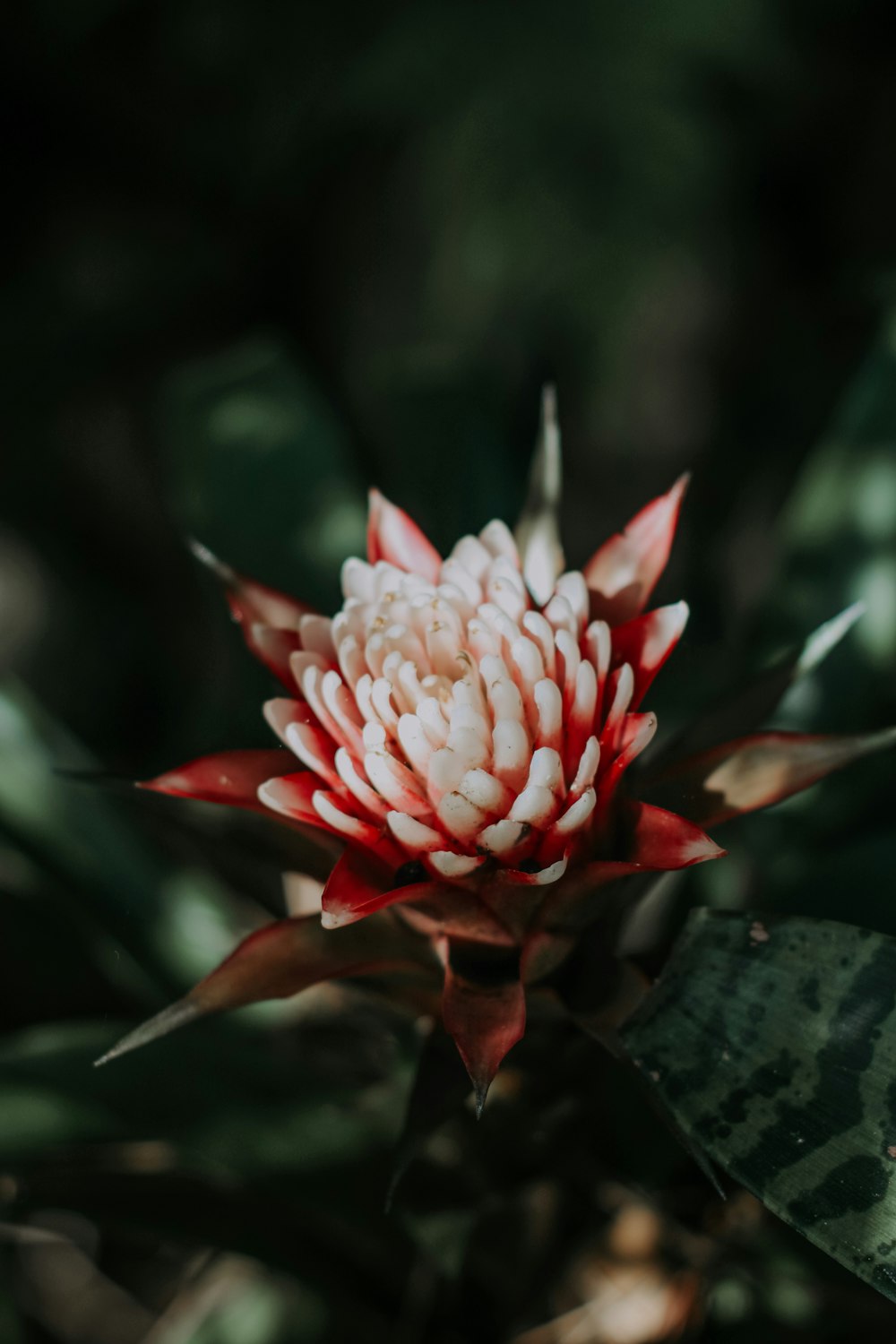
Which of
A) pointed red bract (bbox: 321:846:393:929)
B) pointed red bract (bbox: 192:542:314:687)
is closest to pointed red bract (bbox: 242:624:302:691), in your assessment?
pointed red bract (bbox: 192:542:314:687)

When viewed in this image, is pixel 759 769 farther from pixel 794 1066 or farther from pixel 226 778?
pixel 226 778

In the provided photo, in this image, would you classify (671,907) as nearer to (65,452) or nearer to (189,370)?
(189,370)

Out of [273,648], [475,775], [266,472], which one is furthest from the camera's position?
[266,472]

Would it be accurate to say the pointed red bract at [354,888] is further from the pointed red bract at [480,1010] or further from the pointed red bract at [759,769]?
the pointed red bract at [759,769]

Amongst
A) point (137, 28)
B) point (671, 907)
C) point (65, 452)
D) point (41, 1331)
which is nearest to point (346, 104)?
point (137, 28)

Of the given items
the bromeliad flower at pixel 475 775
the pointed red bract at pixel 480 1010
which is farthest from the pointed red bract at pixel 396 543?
the pointed red bract at pixel 480 1010

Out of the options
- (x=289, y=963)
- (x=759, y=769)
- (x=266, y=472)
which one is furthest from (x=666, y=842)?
(x=266, y=472)

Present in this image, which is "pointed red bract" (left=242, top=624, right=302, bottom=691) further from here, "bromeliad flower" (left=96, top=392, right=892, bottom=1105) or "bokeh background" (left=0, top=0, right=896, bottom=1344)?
"bokeh background" (left=0, top=0, right=896, bottom=1344)
